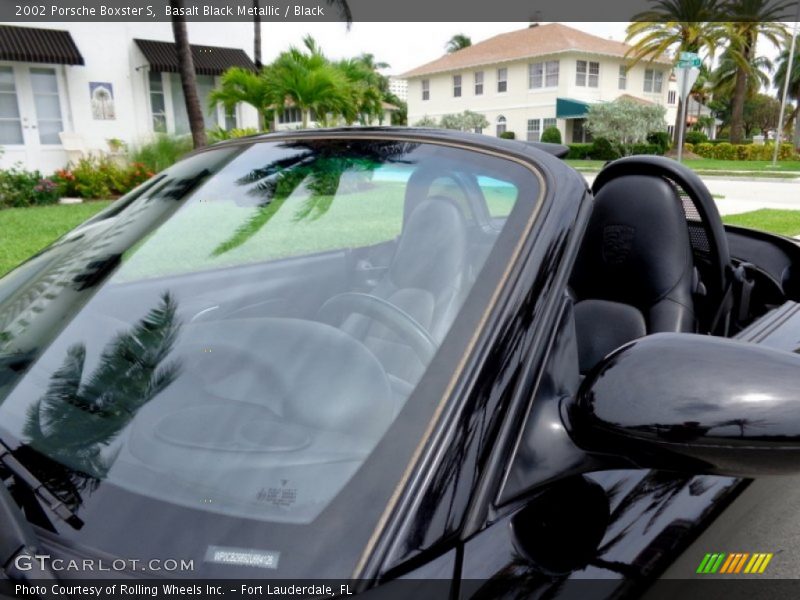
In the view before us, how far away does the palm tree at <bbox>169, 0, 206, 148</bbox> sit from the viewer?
10.6 metres

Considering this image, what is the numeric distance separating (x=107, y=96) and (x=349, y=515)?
19629mm

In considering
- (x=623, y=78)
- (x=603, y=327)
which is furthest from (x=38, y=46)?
(x=623, y=78)

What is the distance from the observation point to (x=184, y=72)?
11.4m

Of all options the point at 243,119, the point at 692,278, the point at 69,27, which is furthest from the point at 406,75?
the point at 692,278

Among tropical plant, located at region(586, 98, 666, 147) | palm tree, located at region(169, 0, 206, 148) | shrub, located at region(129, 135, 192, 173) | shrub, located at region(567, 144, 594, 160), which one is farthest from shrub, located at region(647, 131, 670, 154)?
palm tree, located at region(169, 0, 206, 148)

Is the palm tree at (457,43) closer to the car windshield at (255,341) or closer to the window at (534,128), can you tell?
the window at (534,128)

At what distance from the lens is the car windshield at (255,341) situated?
0.96 m

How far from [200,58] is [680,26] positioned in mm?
26928

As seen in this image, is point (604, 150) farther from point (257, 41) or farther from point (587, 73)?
point (257, 41)

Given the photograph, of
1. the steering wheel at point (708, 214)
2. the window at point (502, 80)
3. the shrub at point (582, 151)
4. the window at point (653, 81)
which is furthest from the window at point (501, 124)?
the steering wheel at point (708, 214)

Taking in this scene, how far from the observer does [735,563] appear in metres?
1.43

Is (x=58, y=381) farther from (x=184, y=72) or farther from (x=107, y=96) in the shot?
(x=107, y=96)

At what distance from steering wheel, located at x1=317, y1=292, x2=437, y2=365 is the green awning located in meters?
40.5

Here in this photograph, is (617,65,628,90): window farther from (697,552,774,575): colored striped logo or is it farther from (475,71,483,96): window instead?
(697,552,774,575): colored striped logo
